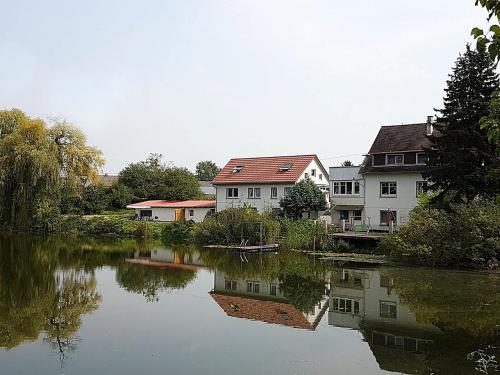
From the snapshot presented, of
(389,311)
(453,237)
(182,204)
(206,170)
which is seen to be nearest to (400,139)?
(453,237)

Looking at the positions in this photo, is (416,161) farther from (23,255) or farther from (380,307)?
(23,255)

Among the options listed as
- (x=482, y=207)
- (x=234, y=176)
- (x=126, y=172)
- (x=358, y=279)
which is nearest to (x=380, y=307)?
(x=358, y=279)

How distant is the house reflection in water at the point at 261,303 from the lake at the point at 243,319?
0.06 metres

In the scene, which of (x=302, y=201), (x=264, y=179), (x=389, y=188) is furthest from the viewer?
(x=264, y=179)

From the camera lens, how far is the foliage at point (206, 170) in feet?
487

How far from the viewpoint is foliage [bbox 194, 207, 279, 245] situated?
41.0 meters

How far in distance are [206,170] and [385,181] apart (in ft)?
370

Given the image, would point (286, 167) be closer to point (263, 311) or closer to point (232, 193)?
point (232, 193)

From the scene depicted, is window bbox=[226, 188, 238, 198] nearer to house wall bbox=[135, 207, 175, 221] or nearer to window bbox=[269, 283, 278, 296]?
house wall bbox=[135, 207, 175, 221]

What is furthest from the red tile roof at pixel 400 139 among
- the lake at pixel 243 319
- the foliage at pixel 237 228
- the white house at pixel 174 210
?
the white house at pixel 174 210

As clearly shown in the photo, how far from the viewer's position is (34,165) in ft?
156

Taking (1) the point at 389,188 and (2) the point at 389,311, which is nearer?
(2) the point at 389,311

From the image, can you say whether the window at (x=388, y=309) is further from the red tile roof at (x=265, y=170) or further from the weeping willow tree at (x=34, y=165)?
the weeping willow tree at (x=34, y=165)

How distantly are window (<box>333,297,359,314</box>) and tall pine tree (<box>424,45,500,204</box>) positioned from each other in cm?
1175
